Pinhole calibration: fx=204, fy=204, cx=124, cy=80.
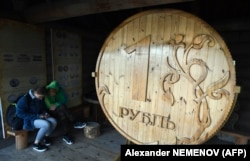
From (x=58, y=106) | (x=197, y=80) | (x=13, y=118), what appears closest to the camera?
(x=197, y=80)

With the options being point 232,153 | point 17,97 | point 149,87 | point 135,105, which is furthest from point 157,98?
point 17,97

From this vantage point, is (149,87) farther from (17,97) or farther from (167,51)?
(17,97)

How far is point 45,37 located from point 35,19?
0.47 meters

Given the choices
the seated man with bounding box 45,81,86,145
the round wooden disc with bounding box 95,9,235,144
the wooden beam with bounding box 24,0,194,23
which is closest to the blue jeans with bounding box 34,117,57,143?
the seated man with bounding box 45,81,86,145

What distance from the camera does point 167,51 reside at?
2453 millimetres

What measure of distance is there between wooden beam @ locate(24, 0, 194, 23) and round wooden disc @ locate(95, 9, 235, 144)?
0.97 feet

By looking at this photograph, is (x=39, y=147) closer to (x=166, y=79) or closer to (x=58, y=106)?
(x=58, y=106)

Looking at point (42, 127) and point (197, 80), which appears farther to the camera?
point (42, 127)

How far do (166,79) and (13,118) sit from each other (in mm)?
2320

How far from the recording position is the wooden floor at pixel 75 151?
2.91 m

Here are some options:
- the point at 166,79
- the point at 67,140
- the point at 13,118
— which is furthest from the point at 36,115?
the point at 166,79

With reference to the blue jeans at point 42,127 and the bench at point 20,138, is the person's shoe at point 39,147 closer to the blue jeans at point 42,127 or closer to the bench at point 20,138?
the blue jeans at point 42,127

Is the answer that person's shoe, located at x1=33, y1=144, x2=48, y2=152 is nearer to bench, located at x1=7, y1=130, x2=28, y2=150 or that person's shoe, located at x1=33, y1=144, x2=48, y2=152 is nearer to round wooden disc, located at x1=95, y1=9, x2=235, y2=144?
bench, located at x1=7, y1=130, x2=28, y2=150

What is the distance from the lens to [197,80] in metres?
2.28
